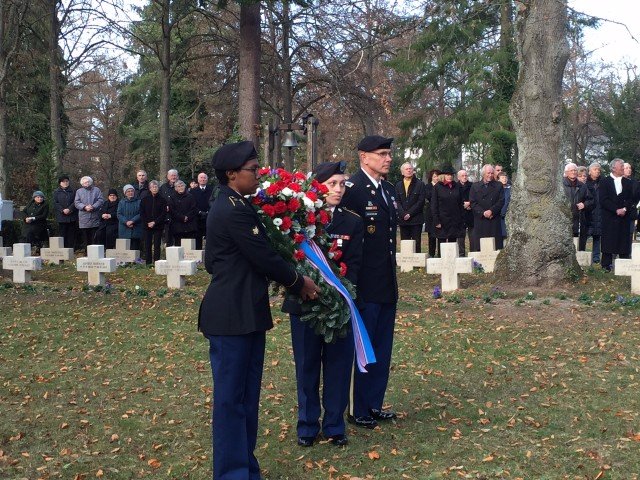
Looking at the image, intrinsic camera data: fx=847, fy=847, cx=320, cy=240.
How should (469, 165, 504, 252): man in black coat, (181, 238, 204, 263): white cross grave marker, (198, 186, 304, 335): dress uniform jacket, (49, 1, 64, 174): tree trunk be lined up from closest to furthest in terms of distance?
(198, 186, 304, 335): dress uniform jacket < (469, 165, 504, 252): man in black coat < (181, 238, 204, 263): white cross grave marker < (49, 1, 64, 174): tree trunk

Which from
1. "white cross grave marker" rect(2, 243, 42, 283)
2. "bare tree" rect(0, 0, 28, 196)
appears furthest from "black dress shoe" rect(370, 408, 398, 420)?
"bare tree" rect(0, 0, 28, 196)

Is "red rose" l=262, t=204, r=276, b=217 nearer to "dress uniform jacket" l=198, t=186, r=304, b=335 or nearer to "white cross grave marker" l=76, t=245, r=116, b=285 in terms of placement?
"dress uniform jacket" l=198, t=186, r=304, b=335

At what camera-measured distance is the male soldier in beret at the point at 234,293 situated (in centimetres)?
507

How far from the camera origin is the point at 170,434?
6633mm

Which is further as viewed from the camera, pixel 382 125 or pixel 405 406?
pixel 382 125

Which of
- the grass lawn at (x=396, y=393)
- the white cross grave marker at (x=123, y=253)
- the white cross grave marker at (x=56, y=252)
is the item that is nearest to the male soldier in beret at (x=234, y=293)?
the grass lawn at (x=396, y=393)

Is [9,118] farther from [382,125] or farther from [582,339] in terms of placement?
[582,339]

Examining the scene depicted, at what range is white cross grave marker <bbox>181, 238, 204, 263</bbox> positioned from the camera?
17.9 metres

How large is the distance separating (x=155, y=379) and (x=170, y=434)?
185cm

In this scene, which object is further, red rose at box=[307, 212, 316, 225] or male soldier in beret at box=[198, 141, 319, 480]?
red rose at box=[307, 212, 316, 225]

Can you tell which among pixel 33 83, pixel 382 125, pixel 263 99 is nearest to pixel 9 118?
pixel 33 83

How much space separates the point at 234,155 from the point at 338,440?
2.31m

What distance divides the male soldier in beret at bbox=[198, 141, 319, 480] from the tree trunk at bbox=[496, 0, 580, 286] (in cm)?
848

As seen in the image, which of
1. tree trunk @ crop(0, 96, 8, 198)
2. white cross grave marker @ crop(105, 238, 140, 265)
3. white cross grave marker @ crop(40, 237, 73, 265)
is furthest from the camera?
tree trunk @ crop(0, 96, 8, 198)
